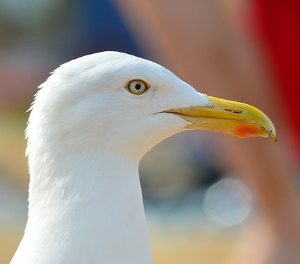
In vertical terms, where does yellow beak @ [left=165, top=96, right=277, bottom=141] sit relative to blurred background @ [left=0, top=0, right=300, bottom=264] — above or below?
below

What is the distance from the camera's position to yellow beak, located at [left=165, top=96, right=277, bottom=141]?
7.10ft

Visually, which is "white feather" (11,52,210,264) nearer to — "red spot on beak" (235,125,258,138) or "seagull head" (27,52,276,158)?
"seagull head" (27,52,276,158)

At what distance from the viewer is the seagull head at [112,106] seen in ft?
6.70

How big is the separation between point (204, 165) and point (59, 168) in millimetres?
4755

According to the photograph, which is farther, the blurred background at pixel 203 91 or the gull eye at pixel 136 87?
the blurred background at pixel 203 91

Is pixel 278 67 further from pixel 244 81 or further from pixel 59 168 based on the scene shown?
pixel 59 168

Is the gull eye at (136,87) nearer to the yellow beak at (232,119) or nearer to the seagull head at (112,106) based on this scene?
the seagull head at (112,106)

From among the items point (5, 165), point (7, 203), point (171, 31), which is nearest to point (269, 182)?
point (171, 31)

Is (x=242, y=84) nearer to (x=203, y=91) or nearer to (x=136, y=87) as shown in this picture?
(x=203, y=91)

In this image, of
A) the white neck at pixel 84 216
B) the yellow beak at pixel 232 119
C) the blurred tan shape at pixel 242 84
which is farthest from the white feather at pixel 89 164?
the blurred tan shape at pixel 242 84

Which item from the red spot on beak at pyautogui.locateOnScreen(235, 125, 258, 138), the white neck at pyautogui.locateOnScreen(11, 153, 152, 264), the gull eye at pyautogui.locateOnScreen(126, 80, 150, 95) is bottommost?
the white neck at pyautogui.locateOnScreen(11, 153, 152, 264)

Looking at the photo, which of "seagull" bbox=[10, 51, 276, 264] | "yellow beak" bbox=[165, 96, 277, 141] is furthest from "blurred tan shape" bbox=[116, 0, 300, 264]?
"seagull" bbox=[10, 51, 276, 264]

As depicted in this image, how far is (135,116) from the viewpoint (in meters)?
2.09

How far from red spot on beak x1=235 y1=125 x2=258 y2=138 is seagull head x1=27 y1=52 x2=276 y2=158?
9 cm
